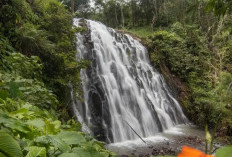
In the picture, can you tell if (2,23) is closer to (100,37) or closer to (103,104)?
(103,104)

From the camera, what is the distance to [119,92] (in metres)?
9.16

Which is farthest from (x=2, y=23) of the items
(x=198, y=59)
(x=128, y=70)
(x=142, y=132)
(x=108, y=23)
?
(x=108, y=23)

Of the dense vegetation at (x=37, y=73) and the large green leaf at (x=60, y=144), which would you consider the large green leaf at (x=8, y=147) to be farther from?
the large green leaf at (x=60, y=144)

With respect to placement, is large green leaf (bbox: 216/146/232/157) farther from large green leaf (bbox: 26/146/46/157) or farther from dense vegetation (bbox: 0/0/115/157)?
large green leaf (bbox: 26/146/46/157)

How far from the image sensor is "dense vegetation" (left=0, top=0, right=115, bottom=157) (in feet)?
3.91

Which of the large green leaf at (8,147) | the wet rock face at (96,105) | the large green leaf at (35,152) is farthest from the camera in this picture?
the wet rock face at (96,105)

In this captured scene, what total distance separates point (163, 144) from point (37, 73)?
4.53 meters

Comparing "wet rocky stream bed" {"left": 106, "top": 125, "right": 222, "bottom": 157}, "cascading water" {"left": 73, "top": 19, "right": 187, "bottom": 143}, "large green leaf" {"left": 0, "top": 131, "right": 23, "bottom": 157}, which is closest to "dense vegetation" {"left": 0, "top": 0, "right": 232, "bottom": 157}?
"large green leaf" {"left": 0, "top": 131, "right": 23, "bottom": 157}

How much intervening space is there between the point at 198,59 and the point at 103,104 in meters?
8.88

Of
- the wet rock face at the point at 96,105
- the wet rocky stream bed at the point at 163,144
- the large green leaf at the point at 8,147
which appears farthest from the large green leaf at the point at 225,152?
the wet rock face at the point at 96,105

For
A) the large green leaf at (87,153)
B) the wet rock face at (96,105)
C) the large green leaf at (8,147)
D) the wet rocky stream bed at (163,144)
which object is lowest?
the wet rocky stream bed at (163,144)

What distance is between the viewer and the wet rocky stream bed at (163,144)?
595 cm

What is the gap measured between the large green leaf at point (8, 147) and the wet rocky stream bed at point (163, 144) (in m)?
4.59

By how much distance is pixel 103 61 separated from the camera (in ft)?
32.8
